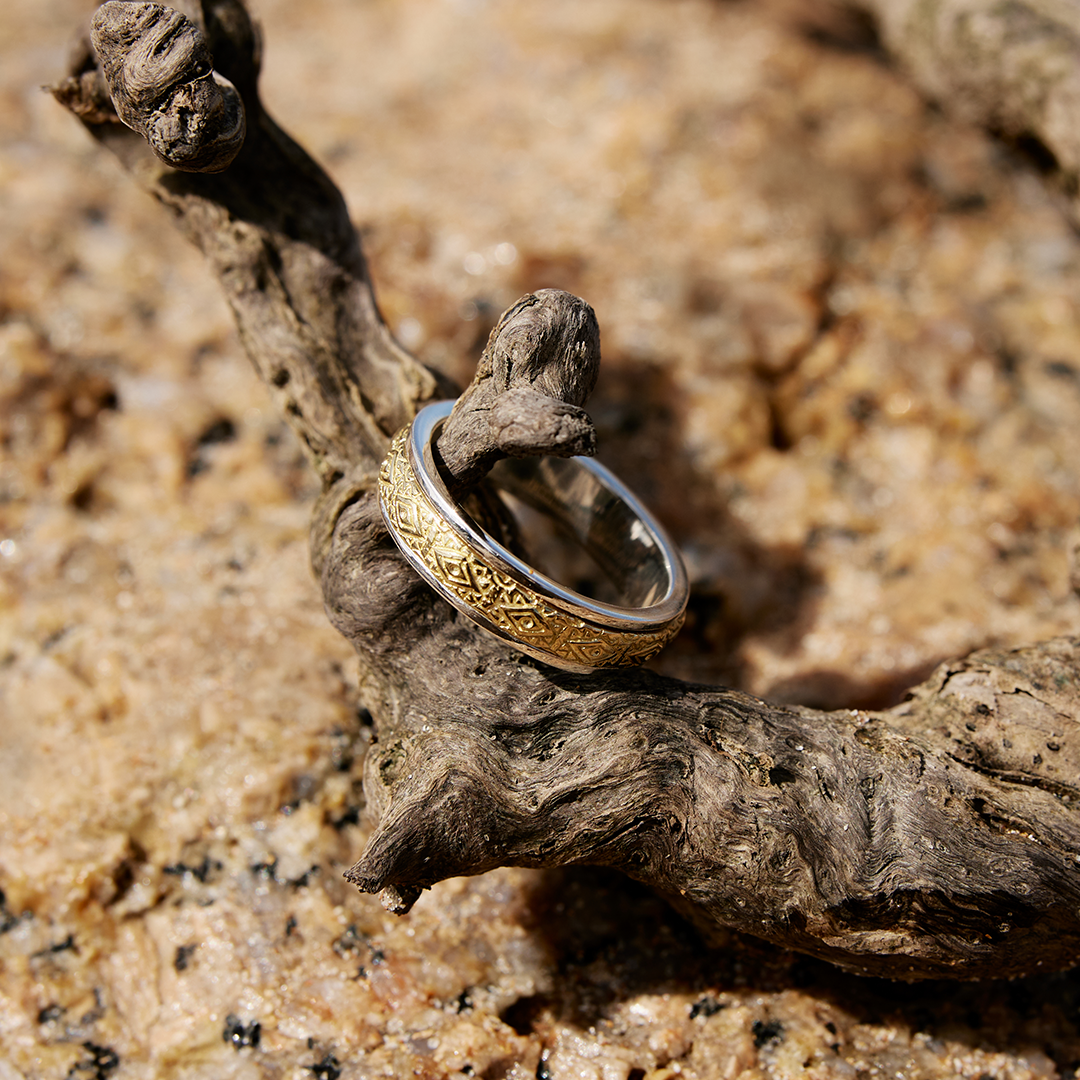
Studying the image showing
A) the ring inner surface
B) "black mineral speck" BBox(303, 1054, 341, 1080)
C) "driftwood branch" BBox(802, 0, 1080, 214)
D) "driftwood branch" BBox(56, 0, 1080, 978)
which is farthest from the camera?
"driftwood branch" BBox(802, 0, 1080, 214)

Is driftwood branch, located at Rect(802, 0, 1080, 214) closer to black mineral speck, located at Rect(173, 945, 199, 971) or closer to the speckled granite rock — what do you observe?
the speckled granite rock

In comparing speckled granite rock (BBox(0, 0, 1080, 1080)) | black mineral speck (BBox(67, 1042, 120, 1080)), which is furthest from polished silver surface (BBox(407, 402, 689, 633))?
black mineral speck (BBox(67, 1042, 120, 1080))

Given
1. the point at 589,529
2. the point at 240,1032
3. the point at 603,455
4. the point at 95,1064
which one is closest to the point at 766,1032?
the point at 240,1032

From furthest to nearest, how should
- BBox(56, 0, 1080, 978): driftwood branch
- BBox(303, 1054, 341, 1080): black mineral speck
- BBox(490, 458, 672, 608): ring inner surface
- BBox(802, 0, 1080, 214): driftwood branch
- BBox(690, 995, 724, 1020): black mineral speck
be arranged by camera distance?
1. BBox(802, 0, 1080, 214): driftwood branch
2. BBox(490, 458, 672, 608): ring inner surface
3. BBox(690, 995, 724, 1020): black mineral speck
4. BBox(303, 1054, 341, 1080): black mineral speck
5. BBox(56, 0, 1080, 978): driftwood branch

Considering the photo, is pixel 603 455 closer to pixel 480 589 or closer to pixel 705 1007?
pixel 480 589

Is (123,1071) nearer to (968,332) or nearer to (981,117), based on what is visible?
(968,332)

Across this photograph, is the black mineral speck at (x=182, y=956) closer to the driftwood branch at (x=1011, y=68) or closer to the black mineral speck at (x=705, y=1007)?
the black mineral speck at (x=705, y=1007)

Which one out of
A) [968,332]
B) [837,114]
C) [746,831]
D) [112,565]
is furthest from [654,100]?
[746,831]
